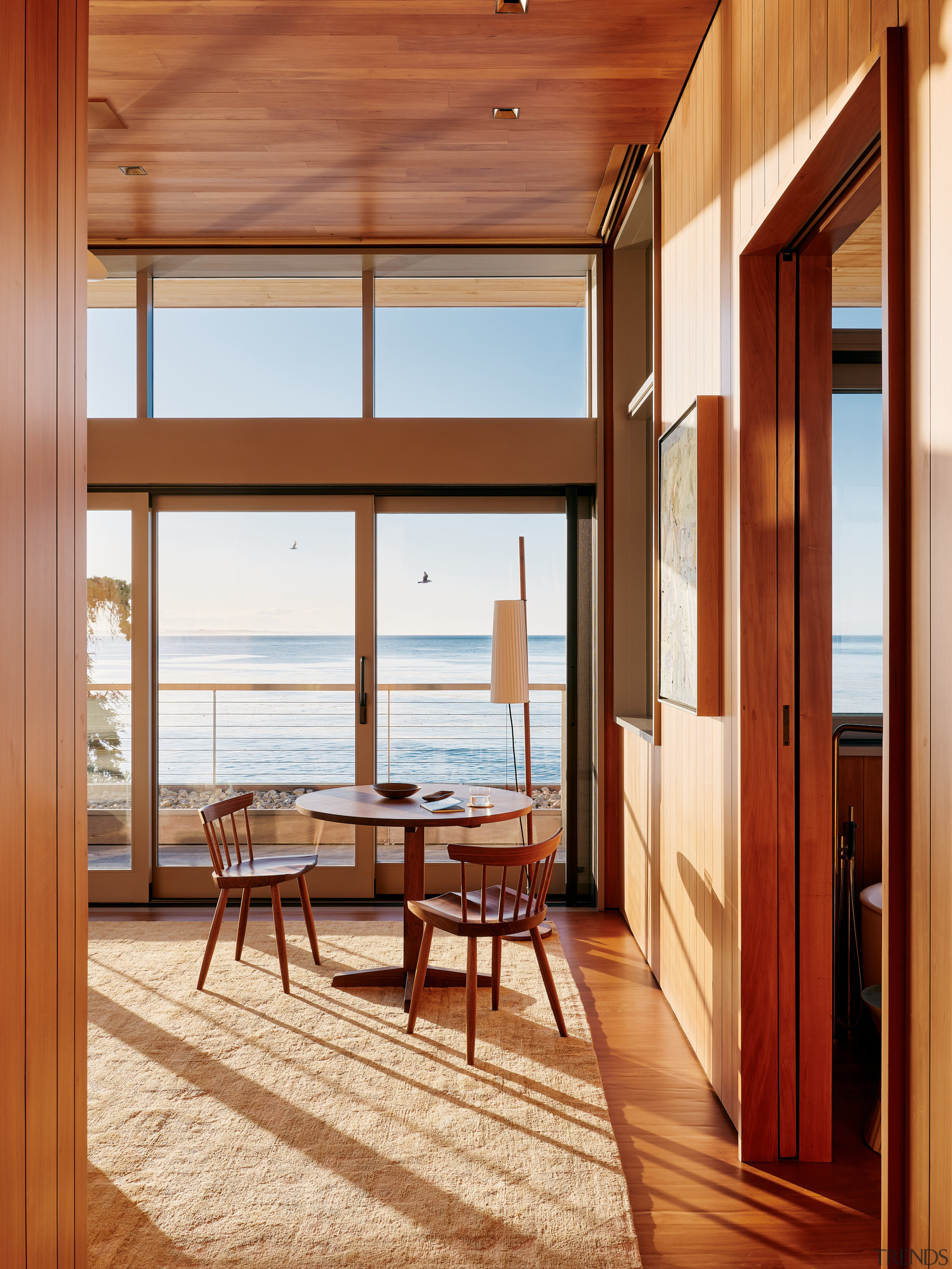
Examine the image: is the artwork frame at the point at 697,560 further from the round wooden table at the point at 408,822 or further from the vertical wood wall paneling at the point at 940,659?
the vertical wood wall paneling at the point at 940,659

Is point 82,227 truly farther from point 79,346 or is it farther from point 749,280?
point 749,280

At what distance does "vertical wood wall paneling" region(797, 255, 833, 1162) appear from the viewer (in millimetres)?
2482

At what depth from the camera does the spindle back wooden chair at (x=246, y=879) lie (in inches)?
140

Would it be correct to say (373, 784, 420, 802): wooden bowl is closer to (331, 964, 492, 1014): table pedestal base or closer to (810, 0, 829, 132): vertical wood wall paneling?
(331, 964, 492, 1014): table pedestal base

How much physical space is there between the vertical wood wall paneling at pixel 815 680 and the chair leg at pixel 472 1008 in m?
1.05

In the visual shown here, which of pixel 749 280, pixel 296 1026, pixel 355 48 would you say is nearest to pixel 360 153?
pixel 355 48

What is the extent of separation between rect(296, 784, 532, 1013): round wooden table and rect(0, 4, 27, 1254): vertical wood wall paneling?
2023 millimetres

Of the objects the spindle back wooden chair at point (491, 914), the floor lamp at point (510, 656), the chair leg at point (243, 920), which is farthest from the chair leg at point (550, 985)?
the chair leg at point (243, 920)

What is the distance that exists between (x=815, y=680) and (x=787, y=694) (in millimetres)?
90

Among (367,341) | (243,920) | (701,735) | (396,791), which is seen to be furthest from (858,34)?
(243,920)

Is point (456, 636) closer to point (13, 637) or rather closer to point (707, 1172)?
point (707, 1172)

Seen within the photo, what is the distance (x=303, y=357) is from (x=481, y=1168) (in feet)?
13.5

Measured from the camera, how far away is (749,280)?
98.9 inches

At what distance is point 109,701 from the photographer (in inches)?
195
